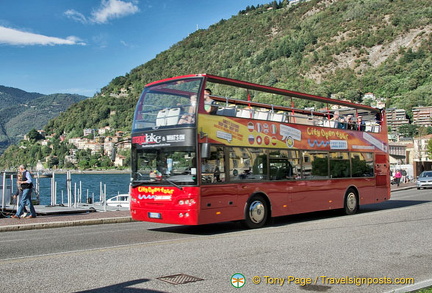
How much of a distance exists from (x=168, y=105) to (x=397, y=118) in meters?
176

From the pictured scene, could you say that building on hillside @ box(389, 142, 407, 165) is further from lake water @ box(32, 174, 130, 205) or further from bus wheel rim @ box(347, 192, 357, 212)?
bus wheel rim @ box(347, 192, 357, 212)

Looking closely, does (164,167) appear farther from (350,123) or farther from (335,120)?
(350,123)

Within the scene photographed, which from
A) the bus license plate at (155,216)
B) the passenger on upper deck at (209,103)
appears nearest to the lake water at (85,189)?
the bus license plate at (155,216)

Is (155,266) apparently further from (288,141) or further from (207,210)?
(288,141)

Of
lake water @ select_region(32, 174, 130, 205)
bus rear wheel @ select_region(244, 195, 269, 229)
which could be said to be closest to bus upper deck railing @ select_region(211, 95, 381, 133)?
bus rear wheel @ select_region(244, 195, 269, 229)

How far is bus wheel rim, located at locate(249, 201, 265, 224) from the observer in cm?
1350

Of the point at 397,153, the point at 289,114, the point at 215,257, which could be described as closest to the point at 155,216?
the point at 215,257

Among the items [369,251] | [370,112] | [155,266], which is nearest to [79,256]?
[155,266]

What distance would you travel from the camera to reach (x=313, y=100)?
1683cm

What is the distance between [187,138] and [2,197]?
13.0 metres

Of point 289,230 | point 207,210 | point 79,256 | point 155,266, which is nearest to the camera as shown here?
point 155,266

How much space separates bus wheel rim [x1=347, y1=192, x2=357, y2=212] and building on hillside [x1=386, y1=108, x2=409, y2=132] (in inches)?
6287

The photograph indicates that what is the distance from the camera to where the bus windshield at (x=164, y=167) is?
12.1 meters

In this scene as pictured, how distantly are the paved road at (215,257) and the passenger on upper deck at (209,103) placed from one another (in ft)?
10.3
